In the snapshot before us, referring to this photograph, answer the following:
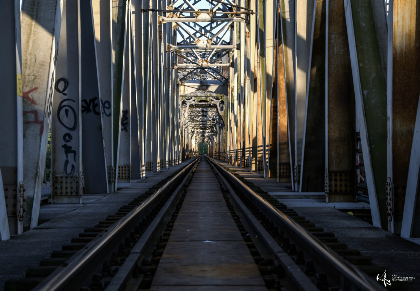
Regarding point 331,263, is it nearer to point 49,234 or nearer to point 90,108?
point 49,234

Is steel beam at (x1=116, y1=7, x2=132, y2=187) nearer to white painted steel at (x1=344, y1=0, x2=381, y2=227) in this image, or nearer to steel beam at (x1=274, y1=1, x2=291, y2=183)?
steel beam at (x1=274, y1=1, x2=291, y2=183)

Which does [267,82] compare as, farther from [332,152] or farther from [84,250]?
[84,250]

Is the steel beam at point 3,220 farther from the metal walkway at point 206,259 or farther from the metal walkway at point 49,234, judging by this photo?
the metal walkway at point 206,259

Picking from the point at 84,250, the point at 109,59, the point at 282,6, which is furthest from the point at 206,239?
the point at 282,6

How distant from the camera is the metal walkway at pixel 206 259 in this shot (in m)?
3.83

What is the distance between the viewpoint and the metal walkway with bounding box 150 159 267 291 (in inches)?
151

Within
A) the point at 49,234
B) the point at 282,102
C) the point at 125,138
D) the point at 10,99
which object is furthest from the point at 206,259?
the point at 125,138

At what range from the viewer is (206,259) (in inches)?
186

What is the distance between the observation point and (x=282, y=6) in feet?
45.1

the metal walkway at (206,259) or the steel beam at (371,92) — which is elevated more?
the steel beam at (371,92)

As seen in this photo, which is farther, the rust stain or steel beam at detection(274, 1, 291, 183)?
steel beam at detection(274, 1, 291, 183)

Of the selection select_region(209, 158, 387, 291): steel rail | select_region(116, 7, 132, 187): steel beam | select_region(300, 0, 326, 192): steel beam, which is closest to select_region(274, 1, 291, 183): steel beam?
select_region(300, 0, 326, 192): steel beam

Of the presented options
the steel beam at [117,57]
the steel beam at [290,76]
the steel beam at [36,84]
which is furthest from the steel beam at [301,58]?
the steel beam at [36,84]

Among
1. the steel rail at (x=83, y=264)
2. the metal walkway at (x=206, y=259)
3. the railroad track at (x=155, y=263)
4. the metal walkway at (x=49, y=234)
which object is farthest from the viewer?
the metal walkway at (x=49, y=234)
